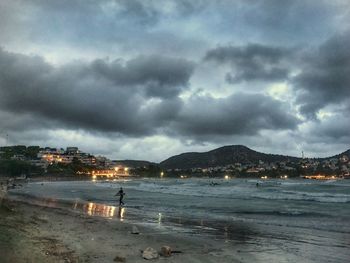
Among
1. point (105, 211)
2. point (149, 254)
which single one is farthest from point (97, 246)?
point (105, 211)

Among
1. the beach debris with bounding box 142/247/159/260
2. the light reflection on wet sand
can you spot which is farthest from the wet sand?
the light reflection on wet sand

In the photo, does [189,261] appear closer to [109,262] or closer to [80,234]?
[109,262]

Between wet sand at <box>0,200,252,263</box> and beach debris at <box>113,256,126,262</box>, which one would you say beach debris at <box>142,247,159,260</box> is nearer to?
wet sand at <box>0,200,252,263</box>

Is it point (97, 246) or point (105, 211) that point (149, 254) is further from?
point (105, 211)

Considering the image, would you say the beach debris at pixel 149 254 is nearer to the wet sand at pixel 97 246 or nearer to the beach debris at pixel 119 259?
the wet sand at pixel 97 246

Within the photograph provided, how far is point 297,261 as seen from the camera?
606 inches

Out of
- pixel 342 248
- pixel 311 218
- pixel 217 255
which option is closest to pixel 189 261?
pixel 217 255

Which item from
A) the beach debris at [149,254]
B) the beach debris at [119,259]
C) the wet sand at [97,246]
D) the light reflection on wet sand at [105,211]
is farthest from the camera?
the light reflection on wet sand at [105,211]

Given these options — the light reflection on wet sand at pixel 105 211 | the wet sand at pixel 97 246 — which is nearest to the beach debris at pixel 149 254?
the wet sand at pixel 97 246

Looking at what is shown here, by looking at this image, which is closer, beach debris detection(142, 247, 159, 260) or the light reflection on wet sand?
beach debris detection(142, 247, 159, 260)

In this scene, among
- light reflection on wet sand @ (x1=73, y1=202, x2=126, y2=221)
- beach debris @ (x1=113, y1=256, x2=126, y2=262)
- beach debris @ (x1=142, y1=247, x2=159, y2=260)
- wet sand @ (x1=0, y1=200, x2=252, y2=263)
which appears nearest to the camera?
wet sand @ (x1=0, y1=200, x2=252, y2=263)

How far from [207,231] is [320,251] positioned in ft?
24.5

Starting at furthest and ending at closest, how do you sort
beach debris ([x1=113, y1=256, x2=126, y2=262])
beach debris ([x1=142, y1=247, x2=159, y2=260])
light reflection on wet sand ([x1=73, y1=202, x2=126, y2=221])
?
light reflection on wet sand ([x1=73, y1=202, x2=126, y2=221]) → beach debris ([x1=142, y1=247, x2=159, y2=260]) → beach debris ([x1=113, y1=256, x2=126, y2=262])

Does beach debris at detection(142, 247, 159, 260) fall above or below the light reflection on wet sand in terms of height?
above
